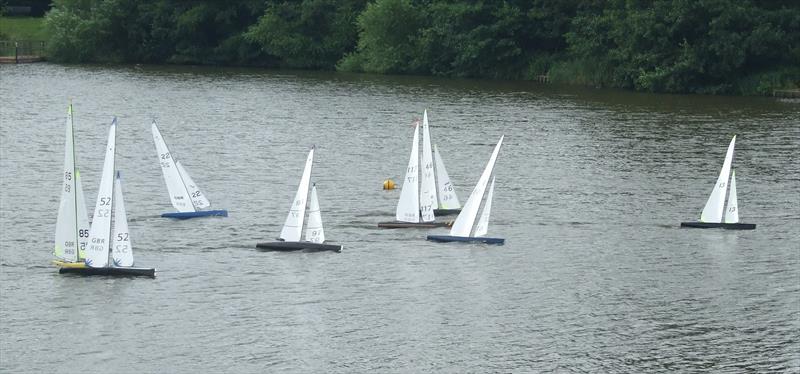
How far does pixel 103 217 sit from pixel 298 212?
7818 mm

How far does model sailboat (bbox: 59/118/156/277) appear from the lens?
148ft

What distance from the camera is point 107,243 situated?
4569 cm

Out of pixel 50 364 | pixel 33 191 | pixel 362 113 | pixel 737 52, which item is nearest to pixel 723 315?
pixel 50 364

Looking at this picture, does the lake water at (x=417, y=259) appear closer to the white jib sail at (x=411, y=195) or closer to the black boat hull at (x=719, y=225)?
the black boat hull at (x=719, y=225)

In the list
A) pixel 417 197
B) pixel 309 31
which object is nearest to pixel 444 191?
pixel 417 197

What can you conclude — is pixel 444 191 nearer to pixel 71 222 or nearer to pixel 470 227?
pixel 470 227

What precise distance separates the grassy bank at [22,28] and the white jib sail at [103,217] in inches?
3802

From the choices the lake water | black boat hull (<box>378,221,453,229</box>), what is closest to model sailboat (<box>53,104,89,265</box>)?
the lake water

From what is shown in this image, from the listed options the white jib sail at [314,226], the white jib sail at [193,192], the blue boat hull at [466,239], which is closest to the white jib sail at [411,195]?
the blue boat hull at [466,239]

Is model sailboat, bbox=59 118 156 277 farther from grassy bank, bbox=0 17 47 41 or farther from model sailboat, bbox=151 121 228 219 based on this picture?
grassy bank, bbox=0 17 47 41

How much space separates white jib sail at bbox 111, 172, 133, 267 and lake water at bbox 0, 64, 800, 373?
Result: 0.94 meters

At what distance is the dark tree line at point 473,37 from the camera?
104500 mm

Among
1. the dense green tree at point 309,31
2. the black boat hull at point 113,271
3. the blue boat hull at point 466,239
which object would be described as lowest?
the black boat hull at point 113,271

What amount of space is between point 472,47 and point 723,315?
7607 centimetres
